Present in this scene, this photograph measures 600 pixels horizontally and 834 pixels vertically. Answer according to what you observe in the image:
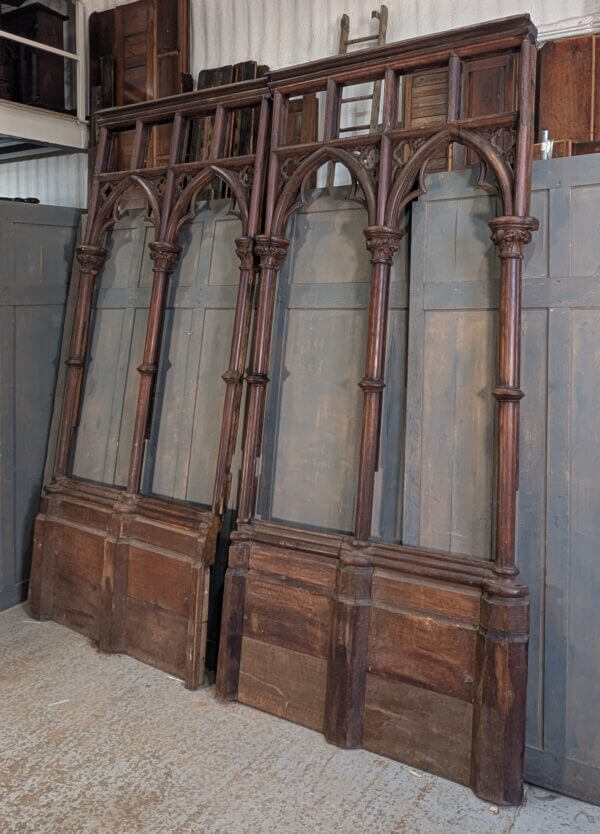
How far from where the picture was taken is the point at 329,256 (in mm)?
2533

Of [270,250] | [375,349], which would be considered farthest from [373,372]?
[270,250]

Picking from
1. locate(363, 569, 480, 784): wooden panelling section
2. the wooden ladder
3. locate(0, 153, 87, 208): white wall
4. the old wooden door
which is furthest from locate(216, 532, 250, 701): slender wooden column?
locate(0, 153, 87, 208): white wall

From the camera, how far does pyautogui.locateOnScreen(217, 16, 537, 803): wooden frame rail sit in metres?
2.03

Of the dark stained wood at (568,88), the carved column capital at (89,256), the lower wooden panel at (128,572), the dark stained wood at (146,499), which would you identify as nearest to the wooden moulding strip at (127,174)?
the dark stained wood at (146,499)

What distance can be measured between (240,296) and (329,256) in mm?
377

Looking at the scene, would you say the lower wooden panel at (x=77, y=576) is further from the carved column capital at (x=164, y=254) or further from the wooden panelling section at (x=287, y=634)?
the carved column capital at (x=164, y=254)

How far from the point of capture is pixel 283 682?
2.40m

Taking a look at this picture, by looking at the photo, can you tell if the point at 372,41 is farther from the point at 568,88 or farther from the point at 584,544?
the point at 584,544

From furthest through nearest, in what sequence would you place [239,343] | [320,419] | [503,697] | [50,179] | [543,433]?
[50,179], [239,343], [320,419], [543,433], [503,697]

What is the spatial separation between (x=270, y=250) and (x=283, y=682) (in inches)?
61.2

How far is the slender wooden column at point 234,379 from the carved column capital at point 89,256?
86 centimetres

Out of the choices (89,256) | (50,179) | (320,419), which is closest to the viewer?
(320,419)

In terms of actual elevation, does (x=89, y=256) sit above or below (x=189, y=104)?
below

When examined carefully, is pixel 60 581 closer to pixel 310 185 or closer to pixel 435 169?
pixel 310 185
